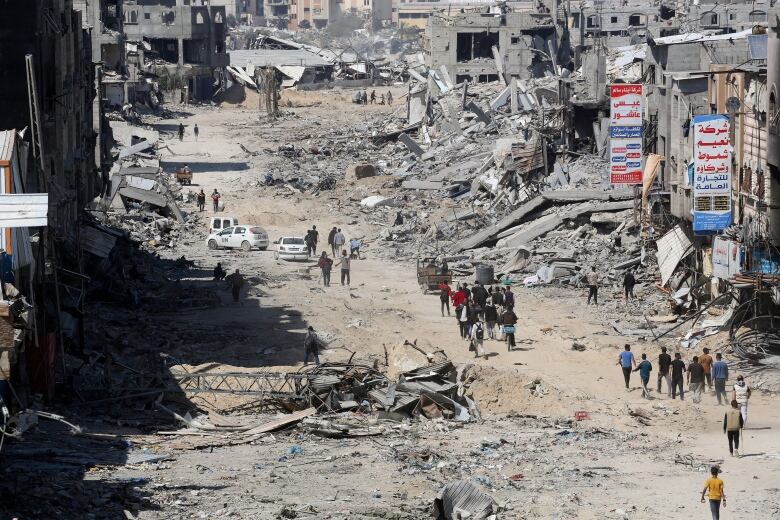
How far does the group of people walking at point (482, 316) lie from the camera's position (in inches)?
1233

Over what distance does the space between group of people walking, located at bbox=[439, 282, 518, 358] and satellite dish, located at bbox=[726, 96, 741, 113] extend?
21.7 ft

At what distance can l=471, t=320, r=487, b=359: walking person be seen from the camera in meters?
31.0

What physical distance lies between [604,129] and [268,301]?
1927cm

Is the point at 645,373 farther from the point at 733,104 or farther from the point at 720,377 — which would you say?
the point at 733,104

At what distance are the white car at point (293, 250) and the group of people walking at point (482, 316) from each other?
9937mm

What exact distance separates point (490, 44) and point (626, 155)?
51476 mm

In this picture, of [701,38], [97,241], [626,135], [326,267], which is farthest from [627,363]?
[701,38]

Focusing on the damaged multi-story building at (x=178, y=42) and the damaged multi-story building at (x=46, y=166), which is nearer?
→ the damaged multi-story building at (x=46, y=166)

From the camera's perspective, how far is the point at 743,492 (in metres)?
20.2

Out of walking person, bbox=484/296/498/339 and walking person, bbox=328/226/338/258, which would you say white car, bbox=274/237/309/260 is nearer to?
walking person, bbox=328/226/338/258

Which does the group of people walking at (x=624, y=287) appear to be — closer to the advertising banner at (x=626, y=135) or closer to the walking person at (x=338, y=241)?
the advertising banner at (x=626, y=135)

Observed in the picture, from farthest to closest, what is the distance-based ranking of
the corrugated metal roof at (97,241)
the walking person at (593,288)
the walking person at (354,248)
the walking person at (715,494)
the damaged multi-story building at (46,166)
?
the walking person at (354,248)
the corrugated metal roof at (97,241)
the walking person at (593,288)
the damaged multi-story building at (46,166)
the walking person at (715,494)

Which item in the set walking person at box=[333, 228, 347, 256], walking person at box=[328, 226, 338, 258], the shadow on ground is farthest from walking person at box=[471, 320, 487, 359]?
walking person at box=[328, 226, 338, 258]

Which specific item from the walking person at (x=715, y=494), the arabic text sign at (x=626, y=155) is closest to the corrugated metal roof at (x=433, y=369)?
A: the walking person at (x=715, y=494)
